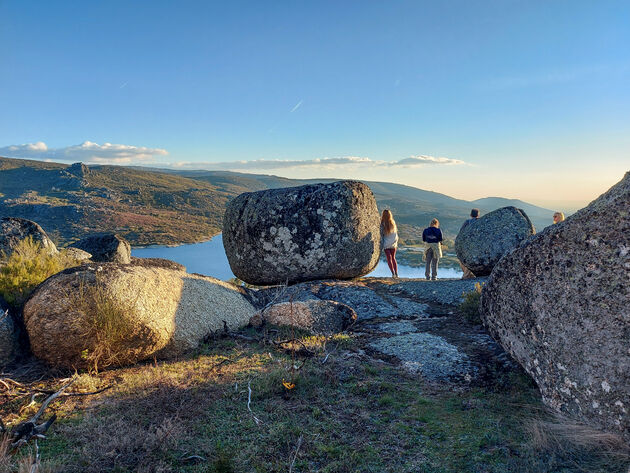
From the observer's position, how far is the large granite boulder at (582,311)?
434cm

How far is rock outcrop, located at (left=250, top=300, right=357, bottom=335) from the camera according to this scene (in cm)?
896

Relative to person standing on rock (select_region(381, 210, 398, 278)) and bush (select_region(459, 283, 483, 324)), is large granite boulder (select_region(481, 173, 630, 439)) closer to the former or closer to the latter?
bush (select_region(459, 283, 483, 324))

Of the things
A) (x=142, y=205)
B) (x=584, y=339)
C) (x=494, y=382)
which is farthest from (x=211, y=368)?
(x=142, y=205)

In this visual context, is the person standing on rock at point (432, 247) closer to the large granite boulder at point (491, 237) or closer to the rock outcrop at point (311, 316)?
the large granite boulder at point (491, 237)

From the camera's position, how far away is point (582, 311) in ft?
15.1

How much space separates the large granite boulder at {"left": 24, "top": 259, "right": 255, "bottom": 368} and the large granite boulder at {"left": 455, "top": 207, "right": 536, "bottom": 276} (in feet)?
36.9

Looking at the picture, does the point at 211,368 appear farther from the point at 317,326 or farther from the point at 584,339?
the point at 584,339

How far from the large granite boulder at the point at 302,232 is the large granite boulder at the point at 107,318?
4666 millimetres

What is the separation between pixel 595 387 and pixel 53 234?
79710 mm

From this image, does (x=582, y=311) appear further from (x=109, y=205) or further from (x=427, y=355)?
(x=109, y=205)

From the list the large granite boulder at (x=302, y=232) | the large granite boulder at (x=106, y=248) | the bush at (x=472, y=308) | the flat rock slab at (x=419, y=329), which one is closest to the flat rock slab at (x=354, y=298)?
the flat rock slab at (x=419, y=329)

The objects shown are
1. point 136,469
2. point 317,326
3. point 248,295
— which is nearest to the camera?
point 136,469

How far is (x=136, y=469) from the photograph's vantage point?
3795 mm

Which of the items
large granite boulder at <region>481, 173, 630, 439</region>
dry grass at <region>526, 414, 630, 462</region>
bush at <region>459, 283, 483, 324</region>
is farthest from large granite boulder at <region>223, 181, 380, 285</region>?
dry grass at <region>526, 414, 630, 462</region>
